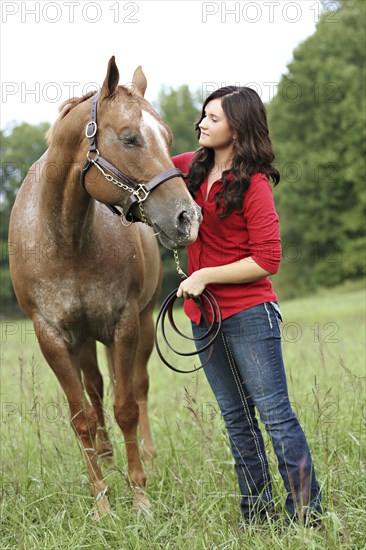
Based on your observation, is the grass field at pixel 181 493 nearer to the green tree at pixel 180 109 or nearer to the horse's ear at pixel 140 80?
the horse's ear at pixel 140 80

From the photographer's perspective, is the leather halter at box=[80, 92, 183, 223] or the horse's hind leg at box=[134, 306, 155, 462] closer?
the leather halter at box=[80, 92, 183, 223]

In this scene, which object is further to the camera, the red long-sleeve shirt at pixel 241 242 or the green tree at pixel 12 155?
the green tree at pixel 12 155

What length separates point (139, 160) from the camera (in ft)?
10.8

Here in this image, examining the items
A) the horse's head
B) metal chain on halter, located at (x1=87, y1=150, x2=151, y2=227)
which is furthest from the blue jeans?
metal chain on halter, located at (x1=87, y1=150, x2=151, y2=227)

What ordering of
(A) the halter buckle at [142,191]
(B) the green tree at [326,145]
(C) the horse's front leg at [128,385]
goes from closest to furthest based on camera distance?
(A) the halter buckle at [142,191] < (C) the horse's front leg at [128,385] < (B) the green tree at [326,145]

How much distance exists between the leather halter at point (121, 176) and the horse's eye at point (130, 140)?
0.15m

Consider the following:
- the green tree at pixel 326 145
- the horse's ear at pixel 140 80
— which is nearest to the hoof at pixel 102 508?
the horse's ear at pixel 140 80

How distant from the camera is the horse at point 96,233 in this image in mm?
3266

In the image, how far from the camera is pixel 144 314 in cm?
558

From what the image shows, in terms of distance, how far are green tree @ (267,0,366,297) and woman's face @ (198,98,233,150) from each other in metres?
22.6

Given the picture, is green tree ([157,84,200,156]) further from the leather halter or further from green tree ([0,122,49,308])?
the leather halter

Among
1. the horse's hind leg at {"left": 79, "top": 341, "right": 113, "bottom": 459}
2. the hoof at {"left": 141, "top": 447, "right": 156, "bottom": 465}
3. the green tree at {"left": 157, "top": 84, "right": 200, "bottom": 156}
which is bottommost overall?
the hoof at {"left": 141, "top": 447, "right": 156, "bottom": 465}

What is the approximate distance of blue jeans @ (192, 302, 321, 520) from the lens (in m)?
3.18

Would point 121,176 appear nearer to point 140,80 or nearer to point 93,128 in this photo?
point 93,128
